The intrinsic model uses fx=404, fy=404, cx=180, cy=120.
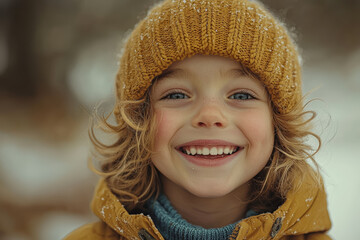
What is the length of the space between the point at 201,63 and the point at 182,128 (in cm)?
26

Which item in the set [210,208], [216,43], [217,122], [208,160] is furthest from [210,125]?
[210,208]

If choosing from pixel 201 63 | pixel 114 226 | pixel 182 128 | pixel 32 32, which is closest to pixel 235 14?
pixel 201 63

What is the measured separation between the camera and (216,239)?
159 centimetres

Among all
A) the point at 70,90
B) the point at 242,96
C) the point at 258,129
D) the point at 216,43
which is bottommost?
the point at 258,129

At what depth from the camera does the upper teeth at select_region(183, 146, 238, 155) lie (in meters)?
1.57

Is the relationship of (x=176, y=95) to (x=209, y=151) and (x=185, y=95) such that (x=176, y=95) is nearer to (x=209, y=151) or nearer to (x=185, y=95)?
(x=185, y=95)

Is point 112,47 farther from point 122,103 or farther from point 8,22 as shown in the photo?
point 122,103

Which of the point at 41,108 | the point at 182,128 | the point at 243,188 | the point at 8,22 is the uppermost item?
the point at 8,22

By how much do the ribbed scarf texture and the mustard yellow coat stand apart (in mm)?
79

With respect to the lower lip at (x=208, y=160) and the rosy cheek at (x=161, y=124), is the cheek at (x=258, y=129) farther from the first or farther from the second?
the rosy cheek at (x=161, y=124)

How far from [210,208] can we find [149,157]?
34 cm

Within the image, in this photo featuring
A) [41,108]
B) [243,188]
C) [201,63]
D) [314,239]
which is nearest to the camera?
[201,63]

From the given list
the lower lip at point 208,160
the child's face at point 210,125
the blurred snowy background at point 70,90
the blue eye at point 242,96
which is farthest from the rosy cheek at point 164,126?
the blurred snowy background at point 70,90

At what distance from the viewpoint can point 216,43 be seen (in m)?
1.51
